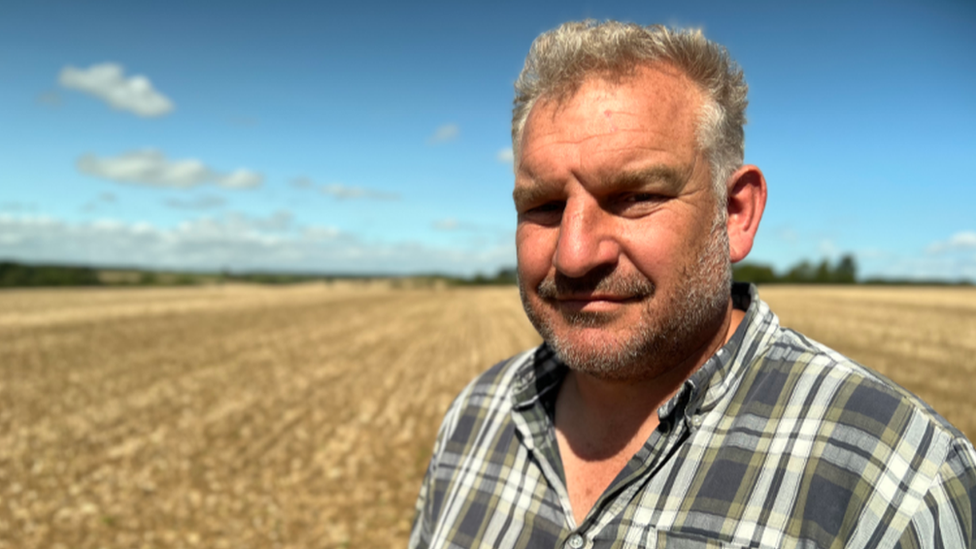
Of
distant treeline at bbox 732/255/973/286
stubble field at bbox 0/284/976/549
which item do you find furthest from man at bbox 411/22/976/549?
distant treeline at bbox 732/255/973/286

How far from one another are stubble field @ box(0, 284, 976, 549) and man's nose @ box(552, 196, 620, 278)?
23.1 ft

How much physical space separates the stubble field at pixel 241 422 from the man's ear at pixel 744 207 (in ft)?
23.2

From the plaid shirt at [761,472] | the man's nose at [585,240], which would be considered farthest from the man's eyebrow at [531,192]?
the plaid shirt at [761,472]

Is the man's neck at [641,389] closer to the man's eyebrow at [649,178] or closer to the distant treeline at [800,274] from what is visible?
the man's eyebrow at [649,178]

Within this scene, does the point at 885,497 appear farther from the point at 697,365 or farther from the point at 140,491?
the point at 140,491

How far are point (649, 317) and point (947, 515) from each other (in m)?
0.76

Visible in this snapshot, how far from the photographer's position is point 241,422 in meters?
12.6

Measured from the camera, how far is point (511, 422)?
2121mm

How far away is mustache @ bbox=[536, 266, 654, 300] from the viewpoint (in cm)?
160

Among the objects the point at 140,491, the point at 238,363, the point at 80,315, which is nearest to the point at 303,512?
the point at 140,491

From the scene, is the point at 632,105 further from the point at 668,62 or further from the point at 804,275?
the point at 804,275

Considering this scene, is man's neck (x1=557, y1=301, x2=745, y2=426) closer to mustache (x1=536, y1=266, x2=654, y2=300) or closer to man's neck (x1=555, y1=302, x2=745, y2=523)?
man's neck (x1=555, y1=302, x2=745, y2=523)

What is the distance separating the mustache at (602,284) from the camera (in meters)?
1.60

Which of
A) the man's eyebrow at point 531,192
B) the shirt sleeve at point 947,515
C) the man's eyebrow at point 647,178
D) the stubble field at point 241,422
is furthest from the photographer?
the stubble field at point 241,422
